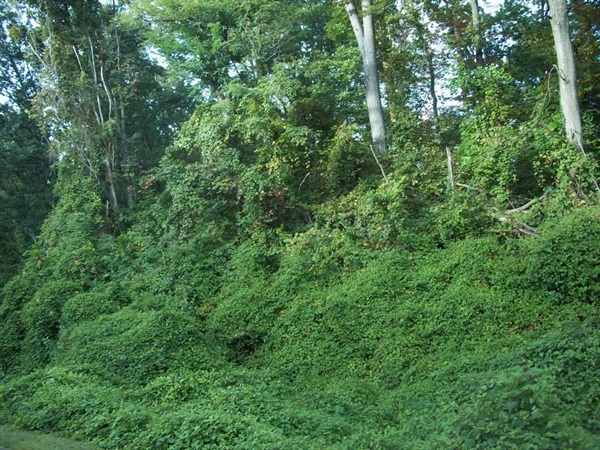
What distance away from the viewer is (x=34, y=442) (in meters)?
8.65

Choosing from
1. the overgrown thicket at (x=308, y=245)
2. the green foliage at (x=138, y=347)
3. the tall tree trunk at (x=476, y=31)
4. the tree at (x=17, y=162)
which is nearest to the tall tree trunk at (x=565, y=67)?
the overgrown thicket at (x=308, y=245)

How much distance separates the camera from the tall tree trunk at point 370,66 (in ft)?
64.8

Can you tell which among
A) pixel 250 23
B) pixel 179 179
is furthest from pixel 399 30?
pixel 179 179

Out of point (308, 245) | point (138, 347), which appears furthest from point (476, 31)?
point (138, 347)

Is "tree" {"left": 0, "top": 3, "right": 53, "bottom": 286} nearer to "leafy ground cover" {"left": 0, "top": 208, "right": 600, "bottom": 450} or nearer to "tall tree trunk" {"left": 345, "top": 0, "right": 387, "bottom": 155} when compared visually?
"leafy ground cover" {"left": 0, "top": 208, "right": 600, "bottom": 450}

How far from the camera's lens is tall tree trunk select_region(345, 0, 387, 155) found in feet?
64.8

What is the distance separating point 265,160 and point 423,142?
17.1 feet

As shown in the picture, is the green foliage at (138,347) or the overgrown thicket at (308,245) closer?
the overgrown thicket at (308,245)

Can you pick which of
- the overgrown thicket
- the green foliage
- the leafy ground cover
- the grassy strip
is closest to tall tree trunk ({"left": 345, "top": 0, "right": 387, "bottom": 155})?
the overgrown thicket

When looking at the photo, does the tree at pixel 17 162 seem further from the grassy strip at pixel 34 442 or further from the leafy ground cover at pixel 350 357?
the grassy strip at pixel 34 442

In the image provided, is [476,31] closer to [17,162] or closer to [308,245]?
[308,245]

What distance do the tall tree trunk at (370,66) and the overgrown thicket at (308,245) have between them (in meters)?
0.56

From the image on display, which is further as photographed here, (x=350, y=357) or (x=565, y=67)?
(x=565, y=67)

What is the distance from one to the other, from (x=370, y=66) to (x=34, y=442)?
15850mm
